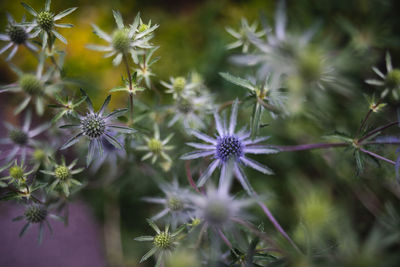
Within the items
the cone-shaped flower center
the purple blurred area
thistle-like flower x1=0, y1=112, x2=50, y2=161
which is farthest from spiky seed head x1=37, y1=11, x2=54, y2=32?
the purple blurred area

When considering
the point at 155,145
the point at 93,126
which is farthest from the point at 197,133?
the point at 93,126

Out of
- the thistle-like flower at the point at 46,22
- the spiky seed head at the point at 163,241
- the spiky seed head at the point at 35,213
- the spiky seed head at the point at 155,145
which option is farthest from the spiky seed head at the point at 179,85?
the spiky seed head at the point at 35,213

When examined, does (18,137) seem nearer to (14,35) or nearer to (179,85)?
(14,35)

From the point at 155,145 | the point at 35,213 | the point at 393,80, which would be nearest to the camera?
the point at 393,80

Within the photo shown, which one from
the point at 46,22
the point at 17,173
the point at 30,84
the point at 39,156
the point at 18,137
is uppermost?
the point at 46,22

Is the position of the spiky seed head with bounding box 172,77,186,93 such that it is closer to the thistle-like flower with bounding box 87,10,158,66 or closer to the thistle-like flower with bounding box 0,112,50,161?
the thistle-like flower with bounding box 87,10,158,66

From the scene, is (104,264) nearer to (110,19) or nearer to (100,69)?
(100,69)

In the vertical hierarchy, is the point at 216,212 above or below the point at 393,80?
below

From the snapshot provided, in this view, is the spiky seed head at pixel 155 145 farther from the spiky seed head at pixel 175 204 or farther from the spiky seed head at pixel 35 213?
the spiky seed head at pixel 35 213
